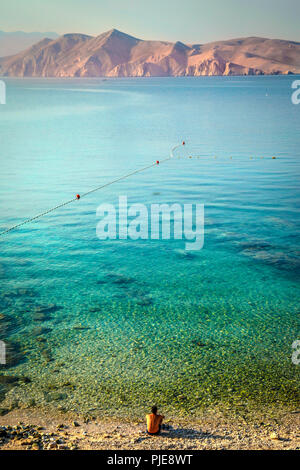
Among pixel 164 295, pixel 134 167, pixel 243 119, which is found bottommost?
pixel 164 295

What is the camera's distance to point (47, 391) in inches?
448

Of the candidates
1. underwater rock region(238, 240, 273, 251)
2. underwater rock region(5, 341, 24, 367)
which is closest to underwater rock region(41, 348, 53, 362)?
underwater rock region(5, 341, 24, 367)

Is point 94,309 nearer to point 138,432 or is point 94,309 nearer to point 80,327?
point 80,327

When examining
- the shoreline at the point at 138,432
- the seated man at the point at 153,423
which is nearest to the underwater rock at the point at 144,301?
the shoreline at the point at 138,432

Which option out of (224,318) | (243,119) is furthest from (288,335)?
(243,119)

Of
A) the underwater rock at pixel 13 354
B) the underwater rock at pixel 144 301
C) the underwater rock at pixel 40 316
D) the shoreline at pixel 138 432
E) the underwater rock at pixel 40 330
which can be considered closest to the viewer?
the shoreline at pixel 138 432

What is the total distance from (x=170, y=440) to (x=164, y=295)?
7.51 meters

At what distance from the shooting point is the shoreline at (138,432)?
29.6ft

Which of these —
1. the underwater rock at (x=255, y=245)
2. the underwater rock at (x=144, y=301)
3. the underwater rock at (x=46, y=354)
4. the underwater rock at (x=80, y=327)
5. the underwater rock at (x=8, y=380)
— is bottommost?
the underwater rock at (x=8, y=380)

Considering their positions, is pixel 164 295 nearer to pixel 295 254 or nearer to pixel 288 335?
pixel 288 335

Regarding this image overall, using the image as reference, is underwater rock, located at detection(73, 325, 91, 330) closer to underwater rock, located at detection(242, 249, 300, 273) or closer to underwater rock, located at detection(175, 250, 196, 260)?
underwater rock, located at detection(175, 250, 196, 260)

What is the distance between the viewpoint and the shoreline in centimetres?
903

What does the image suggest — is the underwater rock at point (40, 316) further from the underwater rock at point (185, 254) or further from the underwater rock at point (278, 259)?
the underwater rock at point (278, 259)
